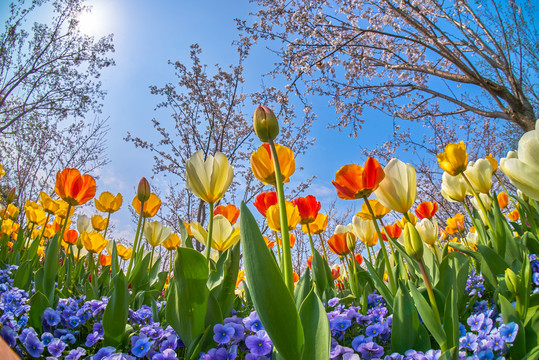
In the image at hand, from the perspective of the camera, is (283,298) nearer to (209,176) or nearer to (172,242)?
(209,176)

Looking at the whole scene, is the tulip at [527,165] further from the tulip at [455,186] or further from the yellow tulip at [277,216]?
the tulip at [455,186]

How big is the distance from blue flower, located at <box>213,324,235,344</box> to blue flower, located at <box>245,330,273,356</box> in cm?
4

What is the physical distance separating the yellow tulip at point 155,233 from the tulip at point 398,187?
1.05 m

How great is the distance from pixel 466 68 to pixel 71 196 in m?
6.35

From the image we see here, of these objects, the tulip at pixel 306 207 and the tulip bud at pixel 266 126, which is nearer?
the tulip bud at pixel 266 126

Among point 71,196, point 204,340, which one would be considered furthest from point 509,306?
point 71,196

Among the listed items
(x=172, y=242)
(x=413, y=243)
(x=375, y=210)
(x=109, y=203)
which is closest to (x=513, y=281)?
(x=413, y=243)

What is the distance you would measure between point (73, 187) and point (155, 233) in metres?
0.41

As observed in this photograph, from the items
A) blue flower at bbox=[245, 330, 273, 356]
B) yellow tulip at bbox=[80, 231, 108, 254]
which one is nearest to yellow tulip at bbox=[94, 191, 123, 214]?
yellow tulip at bbox=[80, 231, 108, 254]

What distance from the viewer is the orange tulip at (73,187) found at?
51.5 inches

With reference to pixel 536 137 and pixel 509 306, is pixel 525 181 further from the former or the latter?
pixel 509 306

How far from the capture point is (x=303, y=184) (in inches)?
352

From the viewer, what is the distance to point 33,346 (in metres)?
0.81

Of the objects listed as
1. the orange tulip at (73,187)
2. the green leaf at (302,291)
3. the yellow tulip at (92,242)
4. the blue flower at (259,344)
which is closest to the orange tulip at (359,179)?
the green leaf at (302,291)
